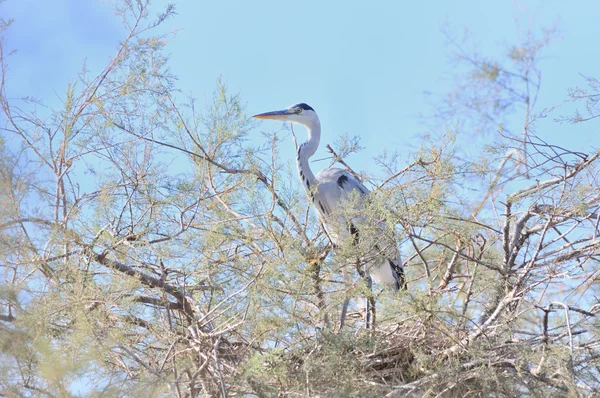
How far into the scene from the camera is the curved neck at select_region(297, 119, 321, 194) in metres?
4.16

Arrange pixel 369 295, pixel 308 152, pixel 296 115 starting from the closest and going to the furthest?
pixel 369 295
pixel 308 152
pixel 296 115

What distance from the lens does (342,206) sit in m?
3.22

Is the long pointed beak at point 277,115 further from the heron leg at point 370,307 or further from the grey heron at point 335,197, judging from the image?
the heron leg at point 370,307

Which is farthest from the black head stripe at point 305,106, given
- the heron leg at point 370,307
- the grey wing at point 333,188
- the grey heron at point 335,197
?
the heron leg at point 370,307

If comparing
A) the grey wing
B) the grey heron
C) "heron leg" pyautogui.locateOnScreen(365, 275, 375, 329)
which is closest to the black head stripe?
the grey heron

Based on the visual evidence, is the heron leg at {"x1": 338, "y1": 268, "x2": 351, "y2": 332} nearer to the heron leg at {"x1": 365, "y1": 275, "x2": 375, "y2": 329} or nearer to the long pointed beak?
the heron leg at {"x1": 365, "y1": 275, "x2": 375, "y2": 329}

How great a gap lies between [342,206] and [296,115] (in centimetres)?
137

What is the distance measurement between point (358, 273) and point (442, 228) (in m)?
0.41

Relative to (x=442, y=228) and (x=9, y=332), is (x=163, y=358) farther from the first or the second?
(x=442, y=228)

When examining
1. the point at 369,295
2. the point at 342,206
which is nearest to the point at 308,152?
the point at 342,206

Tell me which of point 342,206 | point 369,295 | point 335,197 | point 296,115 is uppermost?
point 296,115

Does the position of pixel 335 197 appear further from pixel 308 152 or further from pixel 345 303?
pixel 345 303

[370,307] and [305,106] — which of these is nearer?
[370,307]

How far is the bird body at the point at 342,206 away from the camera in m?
3.05
